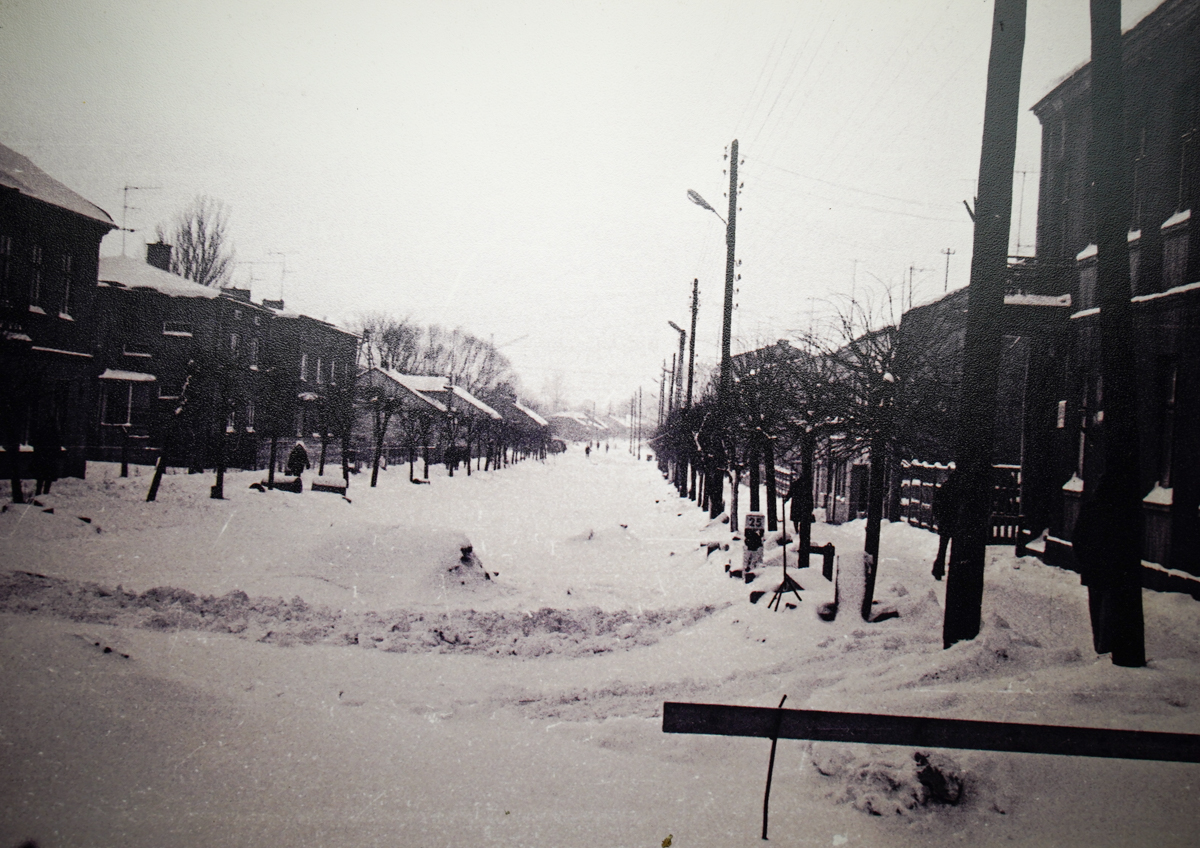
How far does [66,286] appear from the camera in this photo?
14.6 ft

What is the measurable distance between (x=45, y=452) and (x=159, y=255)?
1758mm

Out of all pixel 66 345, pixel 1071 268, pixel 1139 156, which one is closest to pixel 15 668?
pixel 66 345

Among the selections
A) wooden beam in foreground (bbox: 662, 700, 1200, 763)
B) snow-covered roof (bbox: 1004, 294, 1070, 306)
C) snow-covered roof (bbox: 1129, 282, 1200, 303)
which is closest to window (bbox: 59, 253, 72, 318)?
wooden beam in foreground (bbox: 662, 700, 1200, 763)

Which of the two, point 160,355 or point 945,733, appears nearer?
point 945,733

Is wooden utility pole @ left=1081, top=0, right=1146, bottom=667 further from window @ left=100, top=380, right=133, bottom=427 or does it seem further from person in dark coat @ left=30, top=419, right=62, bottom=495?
person in dark coat @ left=30, top=419, right=62, bottom=495

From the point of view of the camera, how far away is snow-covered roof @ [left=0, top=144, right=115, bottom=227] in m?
3.96

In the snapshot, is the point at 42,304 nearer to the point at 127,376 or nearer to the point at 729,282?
the point at 127,376

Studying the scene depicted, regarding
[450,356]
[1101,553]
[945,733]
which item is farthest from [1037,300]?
[450,356]

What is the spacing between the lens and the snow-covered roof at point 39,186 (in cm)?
396

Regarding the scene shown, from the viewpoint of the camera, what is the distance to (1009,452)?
1495 centimetres

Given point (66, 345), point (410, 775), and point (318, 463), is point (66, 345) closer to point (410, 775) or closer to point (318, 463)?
point (410, 775)

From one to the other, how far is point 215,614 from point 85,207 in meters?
3.29

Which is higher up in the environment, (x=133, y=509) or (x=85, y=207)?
(x=85, y=207)

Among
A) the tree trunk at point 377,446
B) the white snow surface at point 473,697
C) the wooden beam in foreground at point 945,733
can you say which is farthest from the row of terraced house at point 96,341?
the tree trunk at point 377,446
